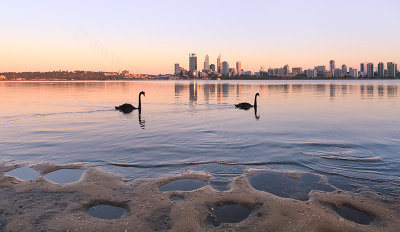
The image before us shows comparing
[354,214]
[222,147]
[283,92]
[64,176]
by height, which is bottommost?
[354,214]

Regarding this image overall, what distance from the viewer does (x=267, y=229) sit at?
671 cm

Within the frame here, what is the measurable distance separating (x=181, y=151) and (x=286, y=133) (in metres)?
8.11

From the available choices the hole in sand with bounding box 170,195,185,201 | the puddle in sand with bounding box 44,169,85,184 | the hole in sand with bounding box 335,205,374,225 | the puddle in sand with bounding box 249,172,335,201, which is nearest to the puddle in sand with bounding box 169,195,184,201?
the hole in sand with bounding box 170,195,185,201

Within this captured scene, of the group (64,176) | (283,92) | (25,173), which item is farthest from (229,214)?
(283,92)

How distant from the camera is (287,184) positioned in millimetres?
9672

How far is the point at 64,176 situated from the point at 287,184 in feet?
25.0

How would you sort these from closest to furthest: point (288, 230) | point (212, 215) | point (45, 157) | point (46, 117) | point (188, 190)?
point (288, 230), point (212, 215), point (188, 190), point (45, 157), point (46, 117)

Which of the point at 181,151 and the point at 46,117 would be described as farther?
the point at 46,117

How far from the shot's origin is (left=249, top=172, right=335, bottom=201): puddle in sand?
8898mm

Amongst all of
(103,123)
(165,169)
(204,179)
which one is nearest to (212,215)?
(204,179)

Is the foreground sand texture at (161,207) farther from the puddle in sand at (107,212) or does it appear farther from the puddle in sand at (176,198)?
the puddle in sand at (107,212)

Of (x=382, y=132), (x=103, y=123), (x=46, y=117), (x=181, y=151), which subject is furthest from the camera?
(x=46, y=117)

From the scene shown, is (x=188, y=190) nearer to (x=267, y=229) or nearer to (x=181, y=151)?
(x=267, y=229)

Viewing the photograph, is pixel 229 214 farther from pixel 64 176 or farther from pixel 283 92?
pixel 283 92
